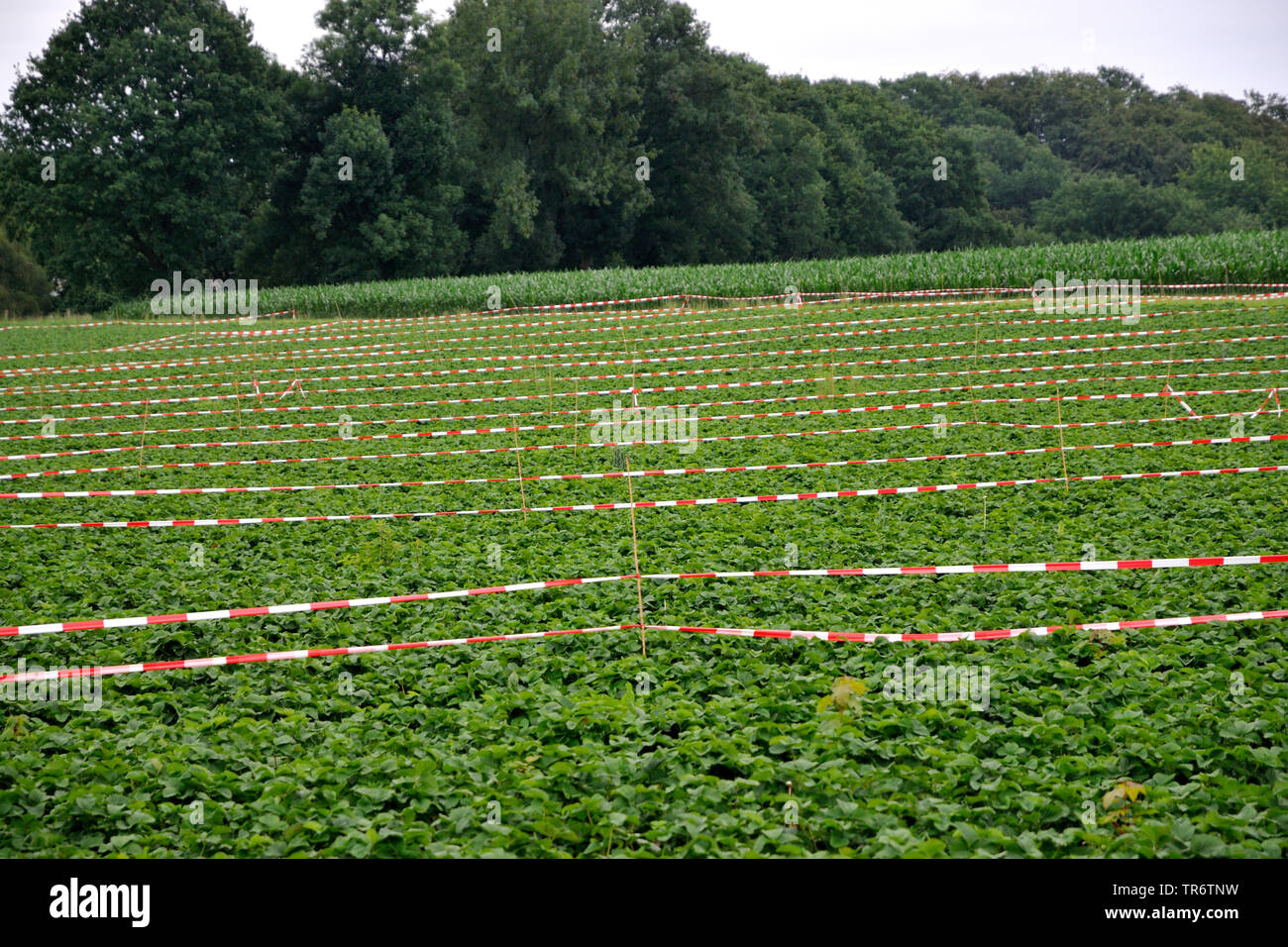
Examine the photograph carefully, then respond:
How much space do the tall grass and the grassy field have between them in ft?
55.1

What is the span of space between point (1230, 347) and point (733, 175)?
4517 cm

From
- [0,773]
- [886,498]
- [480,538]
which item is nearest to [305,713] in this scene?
[0,773]

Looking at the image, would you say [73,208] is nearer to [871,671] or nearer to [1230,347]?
[1230,347]

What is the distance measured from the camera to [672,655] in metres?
6.41

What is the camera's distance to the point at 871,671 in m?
6.02

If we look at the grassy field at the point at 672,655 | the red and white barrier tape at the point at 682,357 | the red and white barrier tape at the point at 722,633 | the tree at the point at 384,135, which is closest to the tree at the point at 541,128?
the tree at the point at 384,135

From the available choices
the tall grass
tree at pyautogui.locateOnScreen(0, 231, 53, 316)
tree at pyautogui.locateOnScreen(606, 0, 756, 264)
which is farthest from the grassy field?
tree at pyautogui.locateOnScreen(0, 231, 53, 316)

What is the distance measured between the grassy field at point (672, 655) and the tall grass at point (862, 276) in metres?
16.8

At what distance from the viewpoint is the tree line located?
49.8 meters

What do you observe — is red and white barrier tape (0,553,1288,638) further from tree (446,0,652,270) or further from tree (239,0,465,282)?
tree (446,0,652,270)

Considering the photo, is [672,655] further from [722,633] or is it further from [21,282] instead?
[21,282]

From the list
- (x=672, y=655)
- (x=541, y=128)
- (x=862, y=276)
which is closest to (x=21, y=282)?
(x=541, y=128)

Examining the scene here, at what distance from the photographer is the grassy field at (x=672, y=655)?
4480 mm

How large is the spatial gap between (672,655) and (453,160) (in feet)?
172
